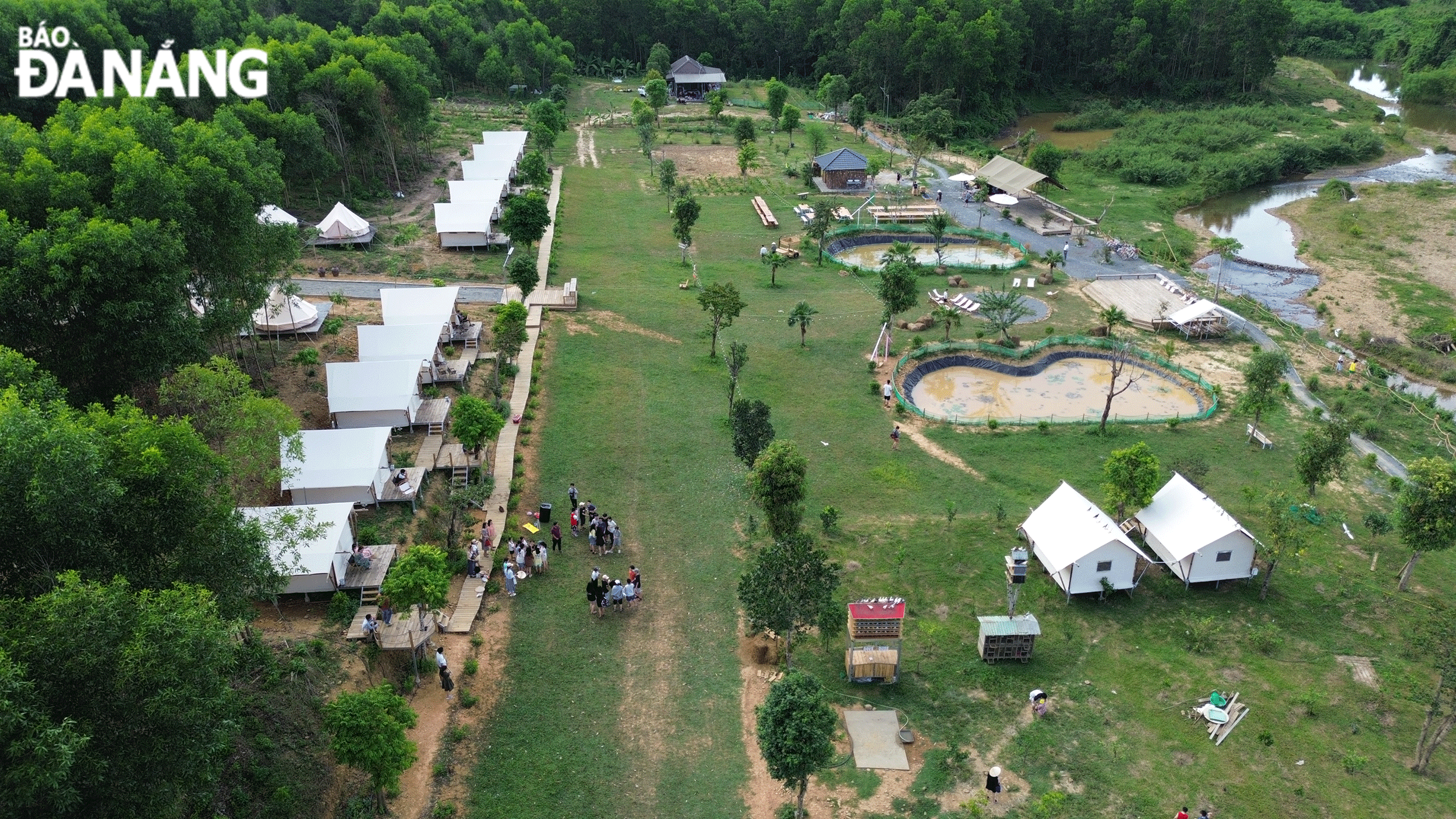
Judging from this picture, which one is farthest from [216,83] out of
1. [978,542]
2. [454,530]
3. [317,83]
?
[978,542]

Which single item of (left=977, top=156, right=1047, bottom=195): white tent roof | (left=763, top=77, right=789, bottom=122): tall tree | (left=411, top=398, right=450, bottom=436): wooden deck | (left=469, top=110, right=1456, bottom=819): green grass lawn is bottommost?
(left=469, top=110, right=1456, bottom=819): green grass lawn

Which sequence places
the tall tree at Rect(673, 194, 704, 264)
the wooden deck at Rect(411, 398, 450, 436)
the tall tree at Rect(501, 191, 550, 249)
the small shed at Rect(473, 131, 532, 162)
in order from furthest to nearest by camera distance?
the small shed at Rect(473, 131, 532, 162) < the tall tree at Rect(673, 194, 704, 264) < the tall tree at Rect(501, 191, 550, 249) < the wooden deck at Rect(411, 398, 450, 436)

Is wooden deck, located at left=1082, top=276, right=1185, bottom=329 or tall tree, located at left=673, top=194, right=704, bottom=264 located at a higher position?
tall tree, located at left=673, top=194, right=704, bottom=264

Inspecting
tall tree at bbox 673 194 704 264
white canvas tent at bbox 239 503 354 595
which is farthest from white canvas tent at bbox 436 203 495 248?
white canvas tent at bbox 239 503 354 595

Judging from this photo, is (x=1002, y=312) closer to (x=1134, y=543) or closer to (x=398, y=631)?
(x=1134, y=543)

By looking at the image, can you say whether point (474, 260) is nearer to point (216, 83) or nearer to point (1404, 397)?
Answer: point (216, 83)

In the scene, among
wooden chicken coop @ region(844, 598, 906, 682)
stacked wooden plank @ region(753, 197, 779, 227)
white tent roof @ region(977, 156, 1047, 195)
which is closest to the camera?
wooden chicken coop @ region(844, 598, 906, 682)

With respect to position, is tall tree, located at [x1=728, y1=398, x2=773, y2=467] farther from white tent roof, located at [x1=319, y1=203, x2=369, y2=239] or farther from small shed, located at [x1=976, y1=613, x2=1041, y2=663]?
white tent roof, located at [x1=319, y1=203, x2=369, y2=239]

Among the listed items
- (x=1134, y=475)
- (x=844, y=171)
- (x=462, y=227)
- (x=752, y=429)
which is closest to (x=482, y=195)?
(x=462, y=227)
